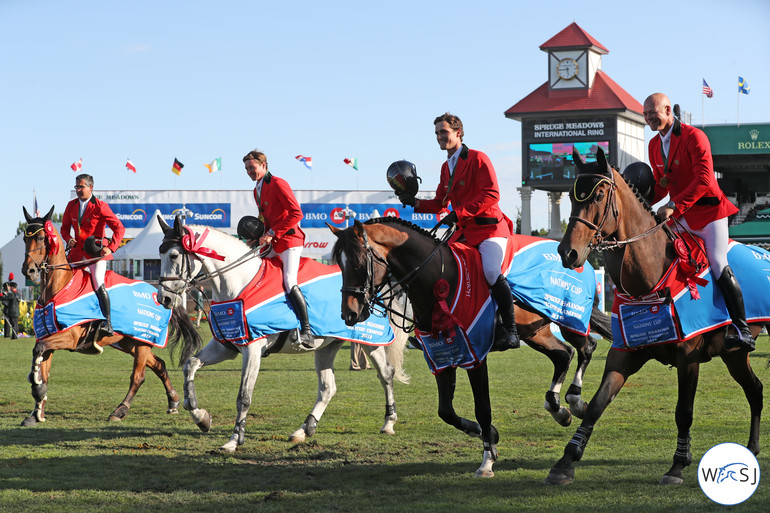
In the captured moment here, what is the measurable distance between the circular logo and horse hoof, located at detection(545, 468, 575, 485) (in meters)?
0.99

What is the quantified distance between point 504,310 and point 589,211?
1.40 m

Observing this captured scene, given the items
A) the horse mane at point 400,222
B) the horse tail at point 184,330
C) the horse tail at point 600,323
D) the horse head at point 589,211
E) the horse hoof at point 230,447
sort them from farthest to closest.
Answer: the horse tail at point 184,330
the horse tail at point 600,323
the horse hoof at point 230,447
the horse mane at point 400,222
the horse head at point 589,211

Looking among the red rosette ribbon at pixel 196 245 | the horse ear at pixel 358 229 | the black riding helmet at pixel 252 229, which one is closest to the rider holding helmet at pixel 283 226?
the black riding helmet at pixel 252 229

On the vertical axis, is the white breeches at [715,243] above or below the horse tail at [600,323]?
above

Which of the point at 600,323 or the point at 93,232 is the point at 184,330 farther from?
the point at 600,323

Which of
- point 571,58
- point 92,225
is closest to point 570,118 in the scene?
point 571,58

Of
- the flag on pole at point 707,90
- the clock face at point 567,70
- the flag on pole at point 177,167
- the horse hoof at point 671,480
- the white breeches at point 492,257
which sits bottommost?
the horse hoof at point 671,480

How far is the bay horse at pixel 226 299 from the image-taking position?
8.95 m

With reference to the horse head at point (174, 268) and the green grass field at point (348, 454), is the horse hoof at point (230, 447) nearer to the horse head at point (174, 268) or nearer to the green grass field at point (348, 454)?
the green grass field at point (348, 454)

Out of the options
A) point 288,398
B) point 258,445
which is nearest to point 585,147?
point 288,398

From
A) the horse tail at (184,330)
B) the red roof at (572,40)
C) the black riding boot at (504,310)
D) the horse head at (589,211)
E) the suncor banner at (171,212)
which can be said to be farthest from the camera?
the red roof at (572,40)

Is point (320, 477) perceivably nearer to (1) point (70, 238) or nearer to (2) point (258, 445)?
(2) point (258, 445)

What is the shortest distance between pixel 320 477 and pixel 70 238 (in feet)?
19.7

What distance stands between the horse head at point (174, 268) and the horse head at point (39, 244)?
2.45m
